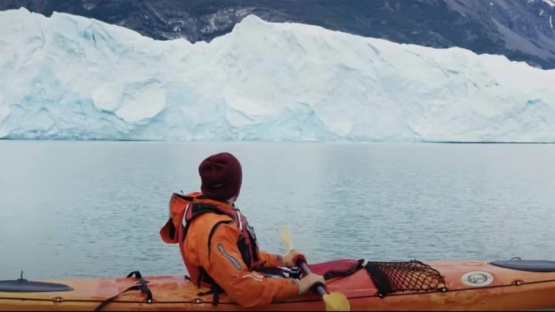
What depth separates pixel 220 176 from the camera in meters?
2.64

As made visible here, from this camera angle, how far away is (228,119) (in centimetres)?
2020

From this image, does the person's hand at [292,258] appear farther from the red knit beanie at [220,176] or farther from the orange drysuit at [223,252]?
the red knit beanie at [220,176]

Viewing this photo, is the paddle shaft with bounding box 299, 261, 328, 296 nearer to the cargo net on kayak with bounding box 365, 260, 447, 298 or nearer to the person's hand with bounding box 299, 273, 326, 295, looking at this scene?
the person's hand with bounding box 299, 273, 326, 295

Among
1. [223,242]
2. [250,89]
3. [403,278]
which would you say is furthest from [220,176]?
[250,89]

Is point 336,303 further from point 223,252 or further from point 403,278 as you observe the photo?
point 403,278

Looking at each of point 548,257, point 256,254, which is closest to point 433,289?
point 256,254

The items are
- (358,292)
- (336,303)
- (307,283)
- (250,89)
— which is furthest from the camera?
(250,89)

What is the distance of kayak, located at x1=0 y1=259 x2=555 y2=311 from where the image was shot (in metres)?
2.85

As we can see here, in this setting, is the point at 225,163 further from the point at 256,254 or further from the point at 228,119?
the point at 228,119

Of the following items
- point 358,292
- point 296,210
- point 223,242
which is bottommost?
point 296,210

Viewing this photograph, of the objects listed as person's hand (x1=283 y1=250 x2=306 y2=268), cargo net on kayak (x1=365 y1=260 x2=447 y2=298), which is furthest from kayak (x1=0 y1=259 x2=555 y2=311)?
person's hand (x1=283 y1=250 x2=306 y2=268)

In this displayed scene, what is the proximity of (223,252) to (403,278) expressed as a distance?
0.89 meters

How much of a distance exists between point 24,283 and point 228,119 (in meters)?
17.1

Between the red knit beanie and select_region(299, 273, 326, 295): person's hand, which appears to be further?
select_region(299, 273, 326, 295): person's hand
